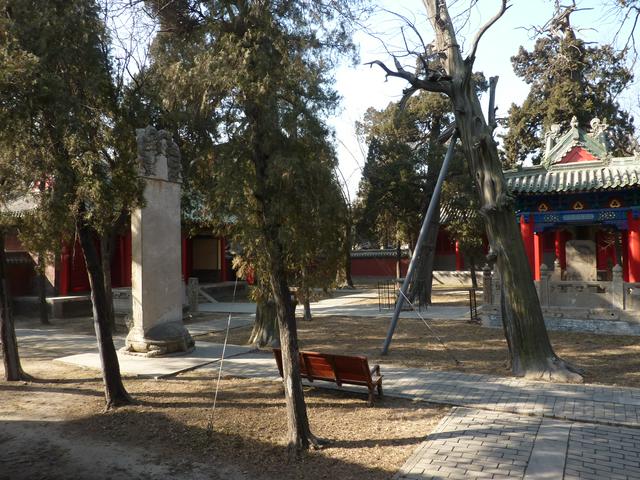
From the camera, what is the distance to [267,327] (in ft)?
36.0

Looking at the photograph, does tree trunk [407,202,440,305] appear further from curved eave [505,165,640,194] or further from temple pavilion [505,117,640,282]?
curved eave [505,165,640,194]

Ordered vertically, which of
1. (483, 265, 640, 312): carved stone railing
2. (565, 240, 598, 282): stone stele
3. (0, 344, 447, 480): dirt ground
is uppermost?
(565, 240, 598, 282): stone stele

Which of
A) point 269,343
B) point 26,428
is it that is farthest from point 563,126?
point 26,428

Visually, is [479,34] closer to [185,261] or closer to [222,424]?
[222,424]

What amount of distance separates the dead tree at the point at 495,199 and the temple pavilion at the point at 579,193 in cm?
562

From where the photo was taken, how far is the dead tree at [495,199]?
802 centimetres

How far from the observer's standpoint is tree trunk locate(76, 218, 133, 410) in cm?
665

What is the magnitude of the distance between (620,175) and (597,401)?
29.8ft

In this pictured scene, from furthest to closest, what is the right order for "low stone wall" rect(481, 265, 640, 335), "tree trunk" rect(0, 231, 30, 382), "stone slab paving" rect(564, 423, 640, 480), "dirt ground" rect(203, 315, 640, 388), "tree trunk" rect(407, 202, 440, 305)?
"tree trunk" rect(407, 202, 440, 305) < "low stone wall" rect(481, 265, 640, 335) < "dirt ground" rect(203, 315, 640, 388) < "tree trunk" rect(0, 231, 30, 382) < "stone slab paving" rect(564, 423, 640, 480)

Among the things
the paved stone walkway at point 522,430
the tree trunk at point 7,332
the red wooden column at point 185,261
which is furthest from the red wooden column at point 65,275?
the paved stone walkway at point 522,430

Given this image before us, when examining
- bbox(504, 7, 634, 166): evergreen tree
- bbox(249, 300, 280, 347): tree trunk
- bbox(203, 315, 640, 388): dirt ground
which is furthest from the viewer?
bbox(504, 7, 634, 166): evergreen tree

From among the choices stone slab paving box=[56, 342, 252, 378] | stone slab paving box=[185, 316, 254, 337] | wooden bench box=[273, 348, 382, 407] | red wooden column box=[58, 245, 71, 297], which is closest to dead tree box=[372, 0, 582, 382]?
wooden bench box=[273, 348, 382, 407]

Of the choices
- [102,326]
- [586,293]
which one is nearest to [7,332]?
[102,326]

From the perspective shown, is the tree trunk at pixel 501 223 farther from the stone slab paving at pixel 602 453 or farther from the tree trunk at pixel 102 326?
the tree trunk at pixel 102 326
